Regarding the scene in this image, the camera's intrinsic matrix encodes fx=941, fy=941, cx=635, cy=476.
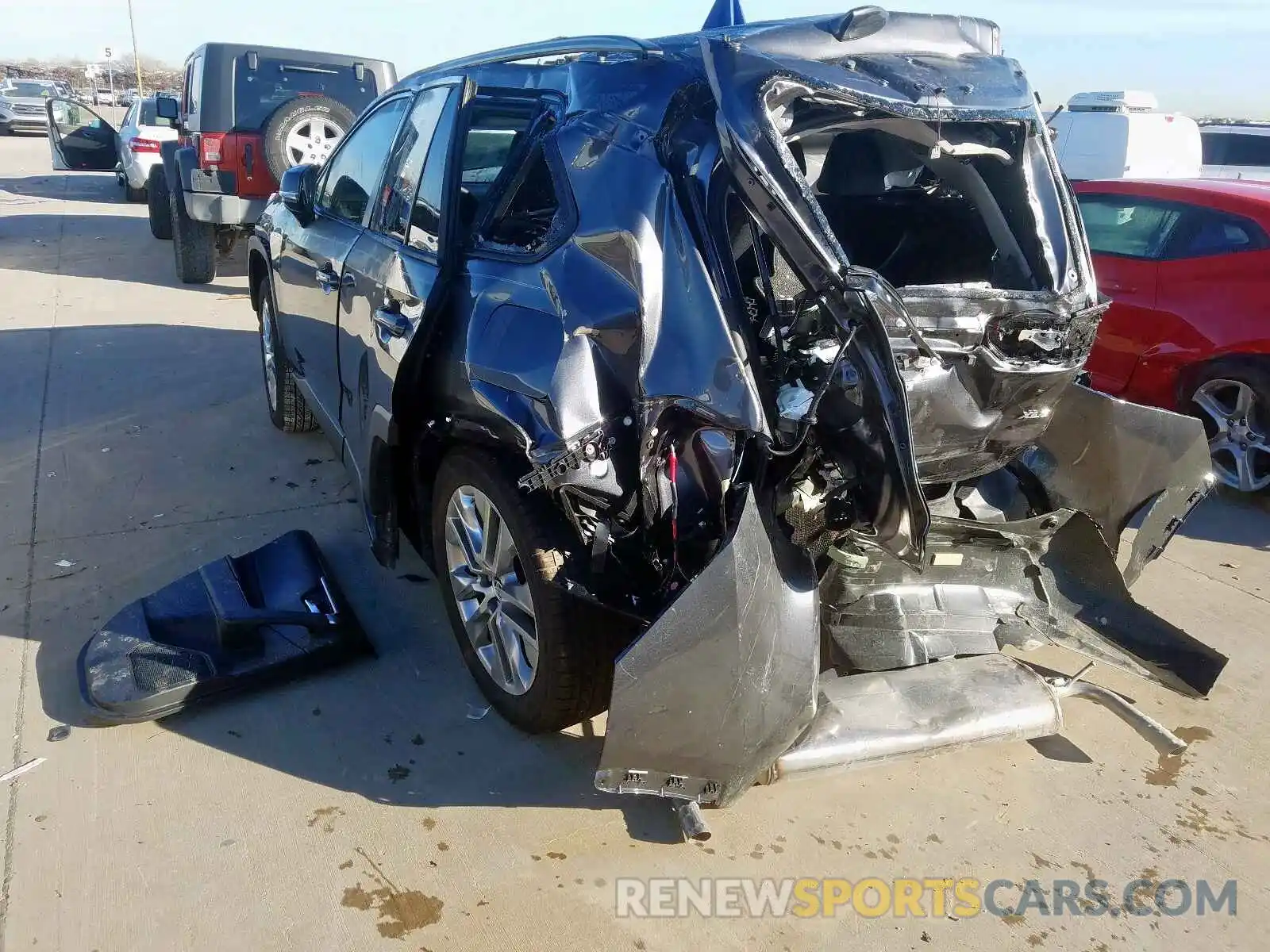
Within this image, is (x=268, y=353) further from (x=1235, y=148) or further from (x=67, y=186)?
(x=67, y=186)

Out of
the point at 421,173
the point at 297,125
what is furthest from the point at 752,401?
the point at 297,125

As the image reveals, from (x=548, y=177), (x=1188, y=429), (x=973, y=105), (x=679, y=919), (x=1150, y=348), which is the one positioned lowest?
(x=679, y=919)

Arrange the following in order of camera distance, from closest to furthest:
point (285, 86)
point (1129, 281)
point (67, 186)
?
point (1129, 281), point (285, 86), point (67, 186)

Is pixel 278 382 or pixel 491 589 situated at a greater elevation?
pixel 491 589

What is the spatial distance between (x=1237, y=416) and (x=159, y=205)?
37.2 feet

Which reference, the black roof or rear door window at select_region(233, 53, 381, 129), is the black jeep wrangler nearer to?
rear door window at select_region(233, 53, 381, 129)

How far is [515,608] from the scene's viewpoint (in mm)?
2828

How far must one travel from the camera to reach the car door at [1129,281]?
18.0 feet

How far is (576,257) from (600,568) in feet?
2.73

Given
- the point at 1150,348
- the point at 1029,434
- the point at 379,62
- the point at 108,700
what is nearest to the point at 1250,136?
the point at 1150,348

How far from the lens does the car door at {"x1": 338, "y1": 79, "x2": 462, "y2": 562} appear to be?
3055 mm

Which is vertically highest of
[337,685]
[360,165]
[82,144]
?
[360,165]

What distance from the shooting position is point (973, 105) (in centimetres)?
262

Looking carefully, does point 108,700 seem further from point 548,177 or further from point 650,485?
point 548,177
